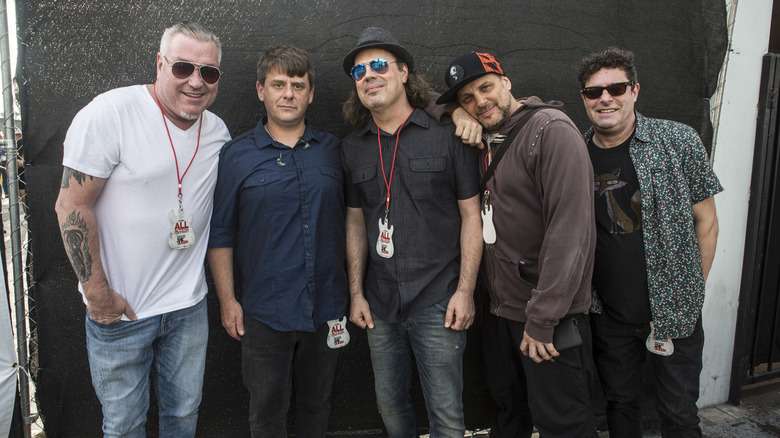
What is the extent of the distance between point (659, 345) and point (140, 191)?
278cm

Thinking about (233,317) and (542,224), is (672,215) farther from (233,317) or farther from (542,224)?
(233,317)

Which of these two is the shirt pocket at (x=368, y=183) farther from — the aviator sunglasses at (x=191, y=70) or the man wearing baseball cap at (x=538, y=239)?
the aviator sunglasses at (x=191, y=70)

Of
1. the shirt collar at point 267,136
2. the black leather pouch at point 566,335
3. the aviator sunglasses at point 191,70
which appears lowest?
the black leather pouch at point 566,335

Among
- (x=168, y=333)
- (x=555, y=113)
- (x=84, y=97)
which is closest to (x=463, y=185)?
(x=555, y=113)

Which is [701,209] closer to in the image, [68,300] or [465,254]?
[465,254]

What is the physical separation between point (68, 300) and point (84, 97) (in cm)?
130

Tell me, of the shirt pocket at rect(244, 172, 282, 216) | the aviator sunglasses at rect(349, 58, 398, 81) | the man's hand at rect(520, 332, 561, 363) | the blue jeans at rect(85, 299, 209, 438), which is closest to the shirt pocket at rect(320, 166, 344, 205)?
the shirt pocket at rect(244, 172, 282, 216)

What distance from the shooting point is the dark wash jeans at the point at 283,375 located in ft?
7.65

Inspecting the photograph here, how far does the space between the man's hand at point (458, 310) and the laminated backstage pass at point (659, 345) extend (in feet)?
3.32

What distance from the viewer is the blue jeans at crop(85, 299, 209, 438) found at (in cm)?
210

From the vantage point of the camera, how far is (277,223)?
7.43ft

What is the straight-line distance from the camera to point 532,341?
204 cm

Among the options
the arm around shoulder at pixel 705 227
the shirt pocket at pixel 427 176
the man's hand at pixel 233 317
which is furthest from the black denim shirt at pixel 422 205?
the arm around shoulder at pixel 705 227

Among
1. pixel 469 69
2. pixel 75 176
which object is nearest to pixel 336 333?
pixel 75 176
